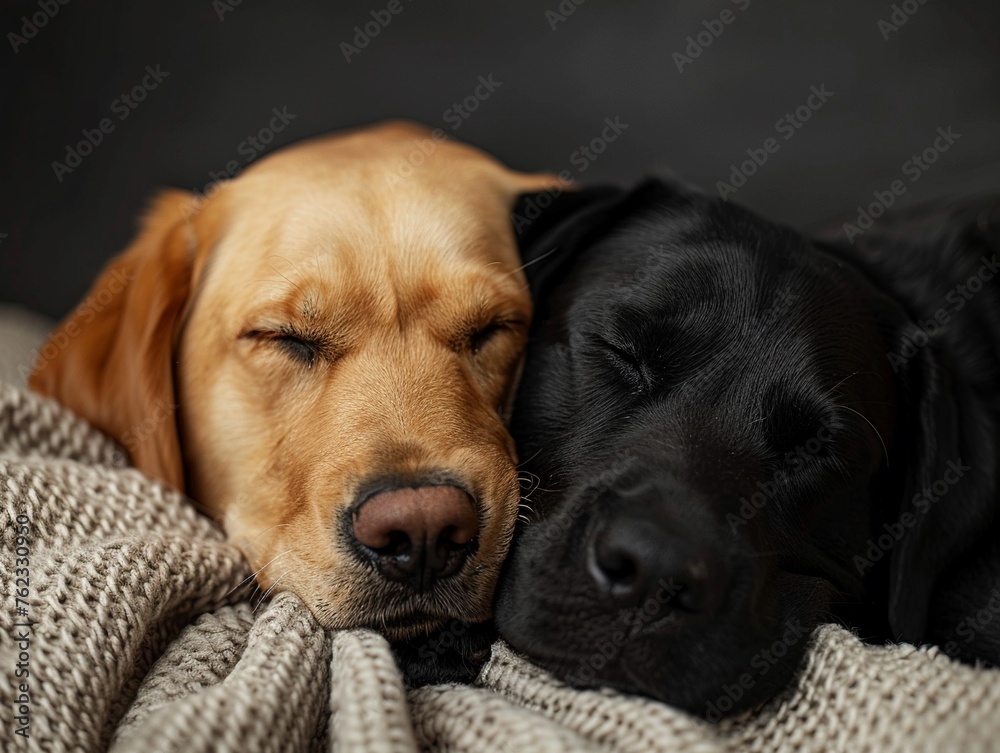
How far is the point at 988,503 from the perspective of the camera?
201cm

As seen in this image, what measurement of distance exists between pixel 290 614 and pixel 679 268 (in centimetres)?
116

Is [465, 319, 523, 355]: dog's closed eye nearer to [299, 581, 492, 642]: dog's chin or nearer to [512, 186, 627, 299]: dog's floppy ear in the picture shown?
[512, 186, 627, 299]: dog's floppy ear

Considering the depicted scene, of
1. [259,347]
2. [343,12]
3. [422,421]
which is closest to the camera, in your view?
[422,421]

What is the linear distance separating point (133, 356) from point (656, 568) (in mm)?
1485

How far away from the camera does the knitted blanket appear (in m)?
1.31

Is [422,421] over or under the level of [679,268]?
under

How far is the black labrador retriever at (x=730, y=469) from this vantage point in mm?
1581

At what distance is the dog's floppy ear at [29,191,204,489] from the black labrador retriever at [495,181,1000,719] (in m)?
0.92

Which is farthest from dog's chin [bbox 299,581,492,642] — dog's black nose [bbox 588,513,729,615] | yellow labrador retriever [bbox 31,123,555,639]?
dog's black nose [bbox 588,513,729,615]

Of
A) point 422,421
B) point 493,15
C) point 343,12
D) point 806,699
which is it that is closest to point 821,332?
point 806,699

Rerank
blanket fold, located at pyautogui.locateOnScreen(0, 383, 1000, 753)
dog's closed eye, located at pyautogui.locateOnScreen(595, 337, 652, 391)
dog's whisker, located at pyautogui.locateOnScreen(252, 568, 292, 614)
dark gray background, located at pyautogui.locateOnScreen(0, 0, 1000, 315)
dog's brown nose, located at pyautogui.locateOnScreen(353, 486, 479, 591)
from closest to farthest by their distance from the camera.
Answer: blanket fold, located at pyautogui.locateOnScreen(0, 383, 1000, 753) < dog's brown nose, located at pyautogui.locateOnScreen(353, 486, 479, 591) < dog's whisker, located at pyautogui.locateOnScreen(252, 568, 292, 614) < dog's closed eye, located at pyautogui.locateOnScreen(595, 337, 652, 391) < dark gray background, located at pyautogui.locateOnScreen(0, 0, 1000, 315)

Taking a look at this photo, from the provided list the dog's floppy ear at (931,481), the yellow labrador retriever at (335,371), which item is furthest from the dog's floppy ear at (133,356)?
the dog's floppy ear at (931,481)

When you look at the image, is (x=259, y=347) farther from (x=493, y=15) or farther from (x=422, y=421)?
(x=493, y=15)

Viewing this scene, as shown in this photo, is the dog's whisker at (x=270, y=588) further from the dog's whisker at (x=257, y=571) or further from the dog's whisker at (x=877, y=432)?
the dog's whisker at (x=877, y=432)
